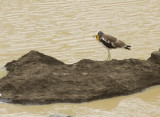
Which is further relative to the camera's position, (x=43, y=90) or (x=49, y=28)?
(x=49, y=28)

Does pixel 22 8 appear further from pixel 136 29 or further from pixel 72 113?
pixel 72 113

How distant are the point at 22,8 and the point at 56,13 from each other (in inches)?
67.8

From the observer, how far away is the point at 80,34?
13.9 meters

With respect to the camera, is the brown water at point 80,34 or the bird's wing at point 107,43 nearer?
the brown water at point 80,34

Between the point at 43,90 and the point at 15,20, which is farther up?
the point at 15,20

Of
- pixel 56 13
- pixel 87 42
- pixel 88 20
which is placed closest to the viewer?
pixel 87 42

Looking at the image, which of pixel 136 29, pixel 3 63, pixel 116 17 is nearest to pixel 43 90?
pixel 3 63

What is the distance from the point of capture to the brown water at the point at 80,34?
8.47 m

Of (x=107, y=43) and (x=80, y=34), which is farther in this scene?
(x=80, y=34)

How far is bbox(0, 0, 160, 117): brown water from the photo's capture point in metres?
8.47

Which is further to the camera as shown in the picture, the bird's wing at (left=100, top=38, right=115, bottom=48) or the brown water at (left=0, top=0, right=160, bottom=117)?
the bird's wing at (left=100, top=38, right=115, bottom=48)

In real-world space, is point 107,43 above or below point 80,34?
below

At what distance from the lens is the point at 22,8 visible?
701 inches

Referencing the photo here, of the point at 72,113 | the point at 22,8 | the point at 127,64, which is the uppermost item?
the point at 22,8
